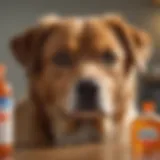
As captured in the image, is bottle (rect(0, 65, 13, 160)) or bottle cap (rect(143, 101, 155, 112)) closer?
bottle (rect(0, 65, 13, 160))

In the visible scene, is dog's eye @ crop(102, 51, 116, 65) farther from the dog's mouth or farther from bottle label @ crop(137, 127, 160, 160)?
bottle label @ crop(137, 127, 160, 160)

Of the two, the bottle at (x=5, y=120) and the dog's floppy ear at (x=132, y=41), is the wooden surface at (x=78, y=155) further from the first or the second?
the dog's floppy ear at (x=132, y=41)

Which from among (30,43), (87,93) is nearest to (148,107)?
(87,93)

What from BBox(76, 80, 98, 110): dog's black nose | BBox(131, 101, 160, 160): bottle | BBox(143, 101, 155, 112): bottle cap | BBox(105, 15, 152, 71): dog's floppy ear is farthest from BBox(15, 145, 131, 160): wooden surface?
BBox(105, 15, 152, 71): dog's floppy ear

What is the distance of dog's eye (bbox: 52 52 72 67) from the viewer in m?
1.57

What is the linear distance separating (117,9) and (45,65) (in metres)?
0.32

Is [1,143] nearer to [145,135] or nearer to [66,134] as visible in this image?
[145,135]

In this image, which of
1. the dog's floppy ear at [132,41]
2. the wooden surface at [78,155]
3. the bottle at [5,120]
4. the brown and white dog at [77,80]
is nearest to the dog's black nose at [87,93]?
the brown and white dog at [77,80]

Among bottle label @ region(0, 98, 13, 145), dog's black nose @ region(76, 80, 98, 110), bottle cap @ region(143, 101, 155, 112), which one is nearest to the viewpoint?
bottle label @ region(0, 98, 13, 145)

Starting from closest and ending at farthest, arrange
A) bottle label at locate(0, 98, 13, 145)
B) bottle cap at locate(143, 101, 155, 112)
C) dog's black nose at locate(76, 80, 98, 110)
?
bottle label at locate(0, 98, 13, 145) → bottle cap at locate(143, 101, 155, 112) → dog's black nose at locate(76, 80, 98, 110)

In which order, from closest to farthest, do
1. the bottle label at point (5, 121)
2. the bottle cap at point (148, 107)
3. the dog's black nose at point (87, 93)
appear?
the bottle label at point (5, 121)
the bottle cap at point (148, 107)
the dog's black nose at point (87, 93)

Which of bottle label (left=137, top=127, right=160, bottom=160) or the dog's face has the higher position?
the dog's face

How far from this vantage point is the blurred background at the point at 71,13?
162 cm

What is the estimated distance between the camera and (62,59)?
61.8 inches
